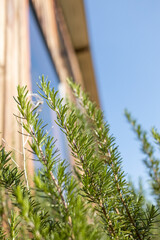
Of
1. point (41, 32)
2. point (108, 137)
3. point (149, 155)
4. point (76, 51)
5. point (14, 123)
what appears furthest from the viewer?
point (76, 51)

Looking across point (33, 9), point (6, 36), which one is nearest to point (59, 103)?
point (6, 36)

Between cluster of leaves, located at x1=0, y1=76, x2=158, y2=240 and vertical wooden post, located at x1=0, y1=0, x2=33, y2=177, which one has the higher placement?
vertical wooden post, located at x1=0, y1=0, x2=33, y2=177

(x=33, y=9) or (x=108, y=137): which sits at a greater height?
(x=33, y=9)

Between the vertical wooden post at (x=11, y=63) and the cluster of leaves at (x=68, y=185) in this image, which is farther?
the vertical wooden post at (x=11, y=63)

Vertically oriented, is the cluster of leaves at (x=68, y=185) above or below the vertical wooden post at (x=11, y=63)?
below

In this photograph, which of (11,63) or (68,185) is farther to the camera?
(11,63)

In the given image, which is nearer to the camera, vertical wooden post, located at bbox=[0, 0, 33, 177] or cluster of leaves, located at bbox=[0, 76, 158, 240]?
cluster of leaves, located at bbox=[0, 76, 158, 240]

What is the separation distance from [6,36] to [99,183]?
0.91 metres

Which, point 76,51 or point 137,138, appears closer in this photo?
point 137,138

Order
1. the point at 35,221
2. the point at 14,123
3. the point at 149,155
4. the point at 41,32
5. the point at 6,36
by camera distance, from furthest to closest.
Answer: the point at 41,32
the point at 6,36
the point at 14,123
the point at 149,155
the point at 35,221

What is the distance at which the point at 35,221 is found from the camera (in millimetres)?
164

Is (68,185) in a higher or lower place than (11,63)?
lower

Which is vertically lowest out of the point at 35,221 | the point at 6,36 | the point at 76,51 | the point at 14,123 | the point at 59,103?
the point at 35,221

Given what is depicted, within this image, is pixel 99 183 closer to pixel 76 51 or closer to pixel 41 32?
pixel 41 32
